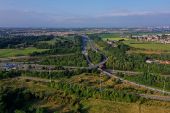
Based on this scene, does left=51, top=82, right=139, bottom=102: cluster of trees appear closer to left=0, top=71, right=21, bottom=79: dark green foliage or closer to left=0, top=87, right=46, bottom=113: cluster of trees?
left=0, top=87, right=46, bottom=113: cluster of trees

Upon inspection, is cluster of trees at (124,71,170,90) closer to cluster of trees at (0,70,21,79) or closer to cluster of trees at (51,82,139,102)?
cluster of trees at (51,82,139,102)

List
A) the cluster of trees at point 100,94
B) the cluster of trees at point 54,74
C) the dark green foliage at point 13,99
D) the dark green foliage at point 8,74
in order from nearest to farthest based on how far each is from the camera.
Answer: the dark green foliage at point 13,99 < the cluster of trees at point 100,94 < the dark green foliage at point 8,74 < the cluster of trees at point 54,74

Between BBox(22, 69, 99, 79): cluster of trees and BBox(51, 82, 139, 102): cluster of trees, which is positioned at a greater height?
BBox(51, 82, 139, 102): cluster of trees

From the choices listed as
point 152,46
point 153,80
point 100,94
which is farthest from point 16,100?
point 152,46

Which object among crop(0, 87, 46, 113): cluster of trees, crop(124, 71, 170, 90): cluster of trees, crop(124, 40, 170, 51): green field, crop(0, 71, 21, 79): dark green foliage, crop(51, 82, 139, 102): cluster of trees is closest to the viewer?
crop(0, 87, 46, 113): cluster of trees

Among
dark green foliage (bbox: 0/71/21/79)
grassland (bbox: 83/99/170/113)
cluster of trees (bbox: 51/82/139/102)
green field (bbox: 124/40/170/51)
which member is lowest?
green field (bbox: 124/40/170/51)

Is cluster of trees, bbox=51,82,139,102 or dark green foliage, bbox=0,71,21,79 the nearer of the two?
cluster of trees, bbox=51,82,139,102

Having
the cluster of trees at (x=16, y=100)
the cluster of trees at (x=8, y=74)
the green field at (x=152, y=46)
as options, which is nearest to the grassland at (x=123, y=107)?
the cluster of trees at (x=16, y=100)

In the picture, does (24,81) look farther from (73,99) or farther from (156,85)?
(156,85)

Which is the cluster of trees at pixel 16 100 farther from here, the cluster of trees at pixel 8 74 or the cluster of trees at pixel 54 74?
the cluster of trees at pixel 8 74

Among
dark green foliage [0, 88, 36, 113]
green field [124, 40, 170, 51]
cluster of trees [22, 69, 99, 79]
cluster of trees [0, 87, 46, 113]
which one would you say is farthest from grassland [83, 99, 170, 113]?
green field [124, 40, 170, 51]

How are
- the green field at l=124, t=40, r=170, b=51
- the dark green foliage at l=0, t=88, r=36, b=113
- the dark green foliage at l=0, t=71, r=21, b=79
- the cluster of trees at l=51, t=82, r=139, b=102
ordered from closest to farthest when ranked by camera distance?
the dark green foliage at l=0, t=88, r=36, b=113
the cluster of trees at l=51, t=82, r=139, b=102
the dark green foliage at l=0, t=71, r=21, b=79
the green field at l=124, t=40, r=170, b=51

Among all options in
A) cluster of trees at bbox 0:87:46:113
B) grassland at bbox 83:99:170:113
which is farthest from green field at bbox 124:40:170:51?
cluster of trees at bbox 0:87:46:113
